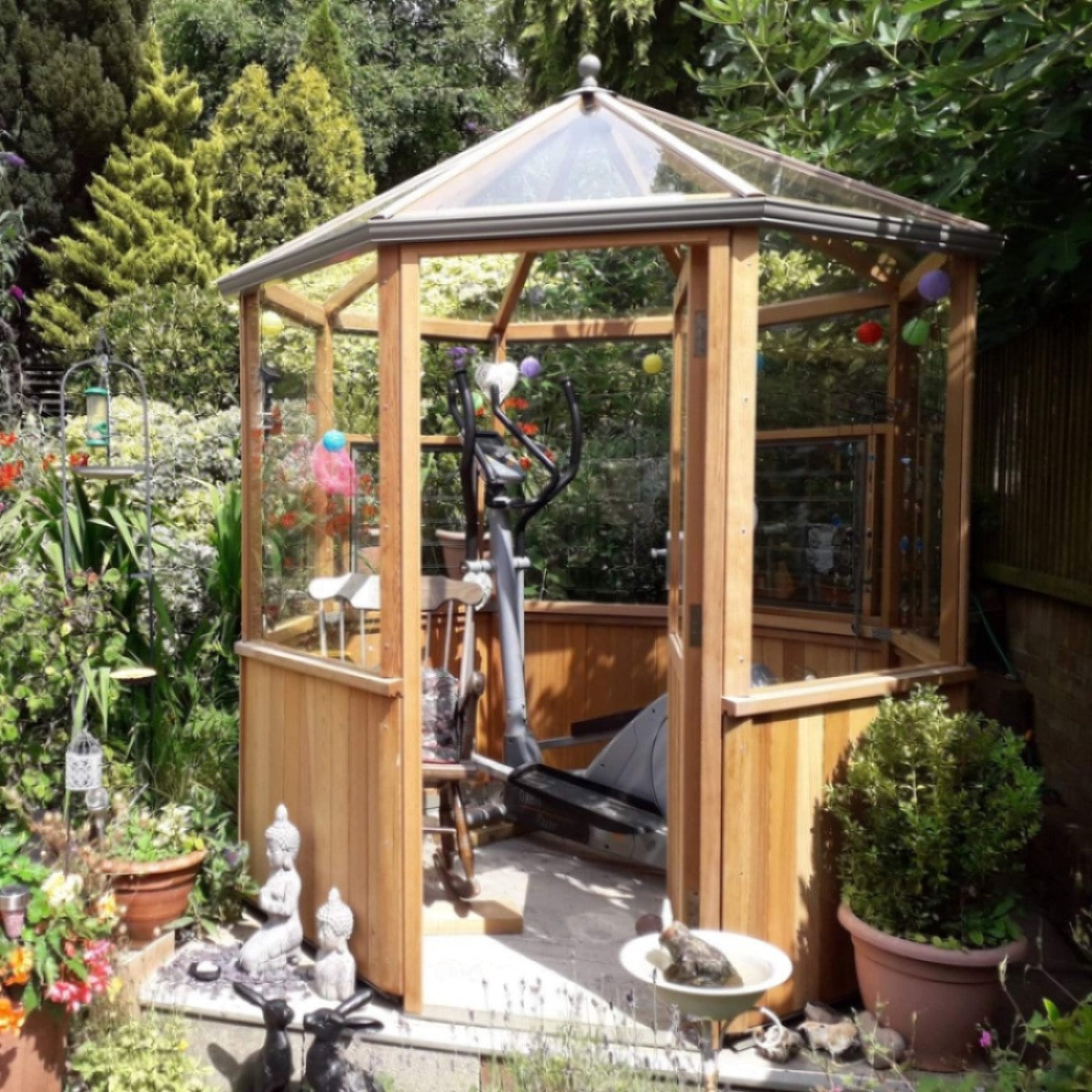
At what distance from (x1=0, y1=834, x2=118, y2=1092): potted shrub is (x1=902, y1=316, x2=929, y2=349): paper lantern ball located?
9.01ft

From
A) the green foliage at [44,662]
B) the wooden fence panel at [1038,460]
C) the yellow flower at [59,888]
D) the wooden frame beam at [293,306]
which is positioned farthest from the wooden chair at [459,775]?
the wooden fence panel at [1038,460]

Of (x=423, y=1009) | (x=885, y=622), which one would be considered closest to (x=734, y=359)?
(x=885, y=622)

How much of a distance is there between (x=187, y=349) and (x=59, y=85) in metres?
7.26

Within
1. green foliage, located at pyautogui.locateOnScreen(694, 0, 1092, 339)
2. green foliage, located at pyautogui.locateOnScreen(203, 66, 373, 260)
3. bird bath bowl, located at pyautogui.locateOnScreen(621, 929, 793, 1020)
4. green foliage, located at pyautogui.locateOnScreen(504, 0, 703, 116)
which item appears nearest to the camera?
bird bath bowl, located at pyautogui.locateOnScreen(621, 929, 793, 1020)

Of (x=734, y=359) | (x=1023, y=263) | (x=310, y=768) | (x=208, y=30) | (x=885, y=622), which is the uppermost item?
(x=208, y=30)

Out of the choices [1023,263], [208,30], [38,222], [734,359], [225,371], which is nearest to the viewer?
[734,359]

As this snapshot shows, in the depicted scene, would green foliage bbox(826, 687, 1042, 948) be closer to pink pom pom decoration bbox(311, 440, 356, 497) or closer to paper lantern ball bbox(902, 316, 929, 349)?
paper lantern ball bbox(902, 316, 929, 349)

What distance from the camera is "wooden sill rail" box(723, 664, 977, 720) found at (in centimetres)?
287

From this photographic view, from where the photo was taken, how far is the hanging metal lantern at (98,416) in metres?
3.63

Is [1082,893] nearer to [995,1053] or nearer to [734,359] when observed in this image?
[995,1053]

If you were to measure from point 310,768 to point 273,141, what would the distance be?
11262 millimetres

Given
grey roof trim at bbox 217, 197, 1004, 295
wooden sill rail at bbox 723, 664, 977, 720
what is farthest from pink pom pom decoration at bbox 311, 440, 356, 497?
wooden sill rail at bbox 723, 664, 977, 720

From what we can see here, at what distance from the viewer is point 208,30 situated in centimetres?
1579

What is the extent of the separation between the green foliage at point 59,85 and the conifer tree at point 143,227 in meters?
0.26
